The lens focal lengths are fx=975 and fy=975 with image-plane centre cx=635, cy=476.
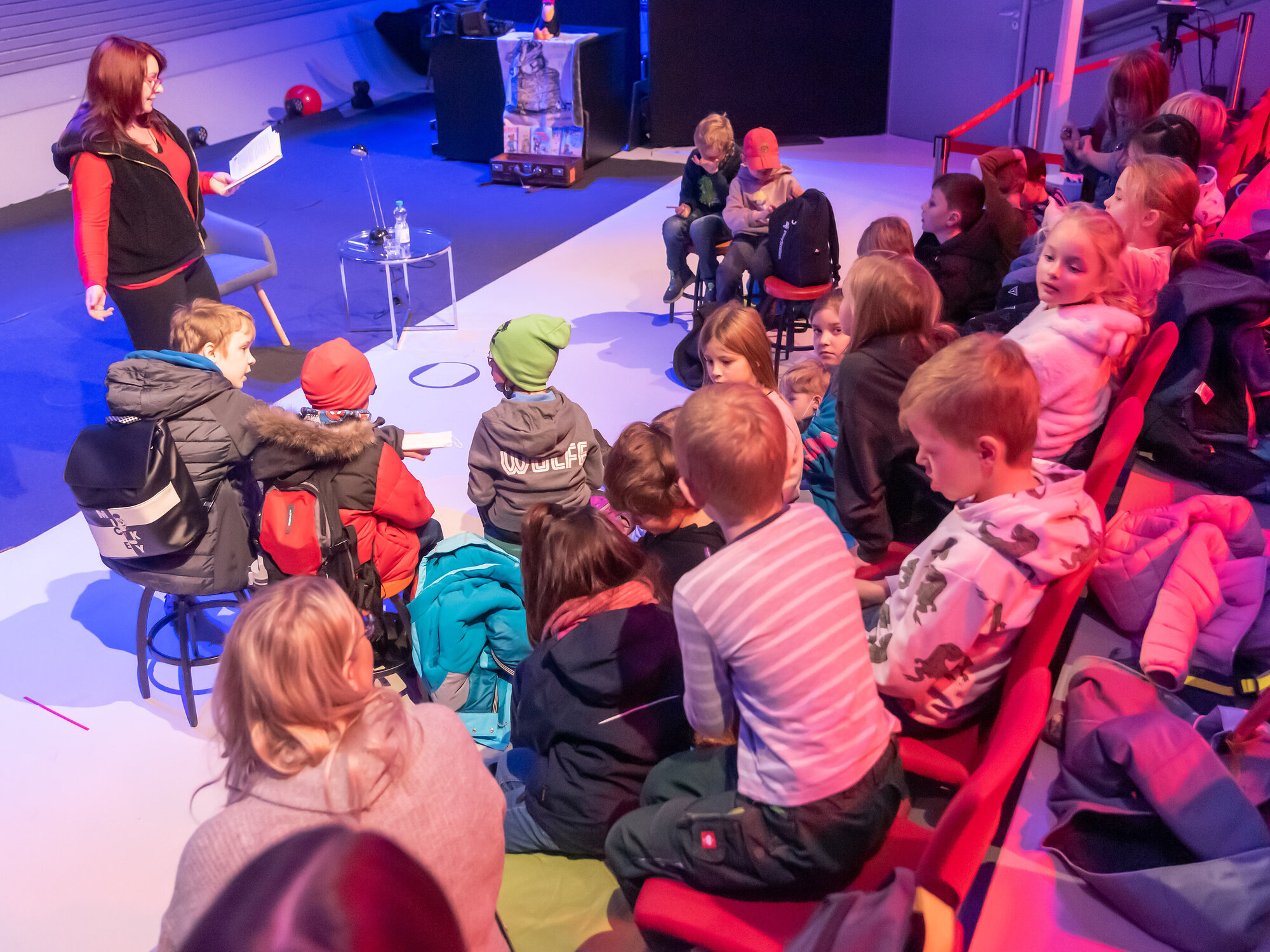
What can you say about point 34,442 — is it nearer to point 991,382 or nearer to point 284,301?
point 284,301

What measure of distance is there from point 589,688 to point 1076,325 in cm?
180

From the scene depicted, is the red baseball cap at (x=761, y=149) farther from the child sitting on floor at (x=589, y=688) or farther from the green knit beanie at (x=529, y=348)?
the child sitting on floor at (x=589, y=688)

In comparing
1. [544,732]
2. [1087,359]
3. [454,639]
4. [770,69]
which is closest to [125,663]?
[454,639]

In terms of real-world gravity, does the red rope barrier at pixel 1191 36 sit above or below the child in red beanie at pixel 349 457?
above

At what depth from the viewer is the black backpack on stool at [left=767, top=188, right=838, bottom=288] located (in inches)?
179

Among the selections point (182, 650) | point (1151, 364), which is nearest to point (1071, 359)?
point (1151, 364)

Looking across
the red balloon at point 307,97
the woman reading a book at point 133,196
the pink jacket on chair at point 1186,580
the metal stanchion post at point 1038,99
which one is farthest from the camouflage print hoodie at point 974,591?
the red balloon at point 307,97

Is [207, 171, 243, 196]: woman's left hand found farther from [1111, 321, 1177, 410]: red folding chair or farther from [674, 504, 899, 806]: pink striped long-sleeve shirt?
[1111, 321, 1177, 410]: red folding chair

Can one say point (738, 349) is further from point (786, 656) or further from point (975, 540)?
point (786, 656)

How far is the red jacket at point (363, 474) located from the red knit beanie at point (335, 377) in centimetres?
7

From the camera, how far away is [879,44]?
10023 mm

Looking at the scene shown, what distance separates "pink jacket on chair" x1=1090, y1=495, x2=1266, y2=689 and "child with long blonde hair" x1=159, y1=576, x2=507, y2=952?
1.96 meters

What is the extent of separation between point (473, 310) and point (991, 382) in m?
4.47

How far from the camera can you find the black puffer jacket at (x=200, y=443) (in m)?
2.71
